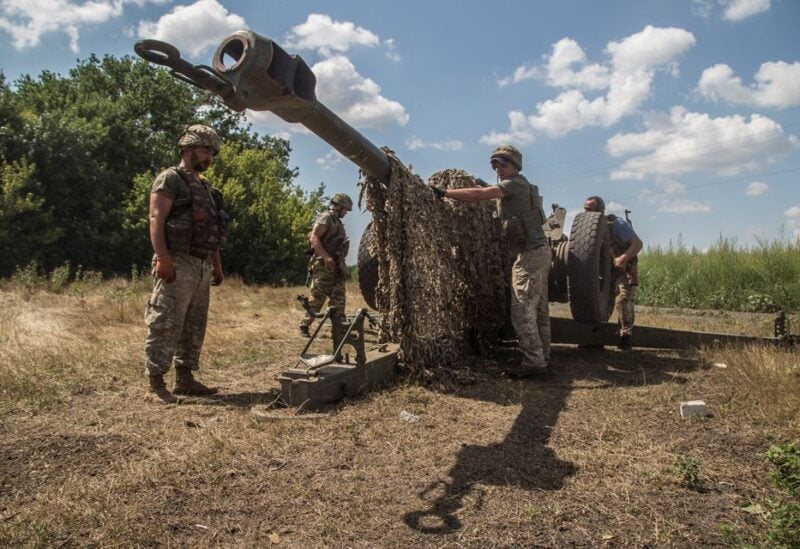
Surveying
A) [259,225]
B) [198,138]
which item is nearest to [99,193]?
[259,225]

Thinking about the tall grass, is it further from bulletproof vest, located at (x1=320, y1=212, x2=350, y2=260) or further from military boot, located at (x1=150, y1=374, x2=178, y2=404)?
military boot, located at (x1=150, y1=374, x2=178, y2=404)

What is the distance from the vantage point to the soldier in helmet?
7.91 meters

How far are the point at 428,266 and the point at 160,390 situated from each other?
2512 mm

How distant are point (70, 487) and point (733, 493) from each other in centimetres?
328

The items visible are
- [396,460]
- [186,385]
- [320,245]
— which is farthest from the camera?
[320,245]

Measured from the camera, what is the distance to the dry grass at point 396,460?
2.54m

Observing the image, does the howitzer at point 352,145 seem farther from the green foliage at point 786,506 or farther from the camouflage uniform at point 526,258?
the green foliage at point 786,506

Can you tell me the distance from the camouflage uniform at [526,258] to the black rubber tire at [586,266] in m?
0.56

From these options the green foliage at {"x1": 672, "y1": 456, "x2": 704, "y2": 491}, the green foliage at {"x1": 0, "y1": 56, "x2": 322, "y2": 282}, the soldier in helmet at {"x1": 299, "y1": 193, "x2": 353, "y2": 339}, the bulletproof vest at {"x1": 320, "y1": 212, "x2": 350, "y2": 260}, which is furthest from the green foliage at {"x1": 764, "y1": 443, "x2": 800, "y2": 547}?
the green foliage at {"x1": 0, "y1": 56, "x2": 322, "y2": 282}

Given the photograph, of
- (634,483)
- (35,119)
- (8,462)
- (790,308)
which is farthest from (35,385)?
(35,119)

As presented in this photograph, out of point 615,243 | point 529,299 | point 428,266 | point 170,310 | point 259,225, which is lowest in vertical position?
point 170,310

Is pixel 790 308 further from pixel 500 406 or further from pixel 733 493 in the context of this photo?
pixel 733 493

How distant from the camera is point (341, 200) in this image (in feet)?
26.8

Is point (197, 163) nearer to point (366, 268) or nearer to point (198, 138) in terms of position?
point (198, 138)
